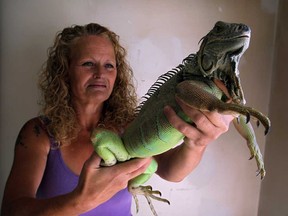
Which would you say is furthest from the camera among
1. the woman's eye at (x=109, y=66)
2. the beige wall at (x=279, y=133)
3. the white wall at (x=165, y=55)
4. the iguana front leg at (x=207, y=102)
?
the beige wall at (x=279, y=133)

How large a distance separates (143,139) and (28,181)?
53 centimetres

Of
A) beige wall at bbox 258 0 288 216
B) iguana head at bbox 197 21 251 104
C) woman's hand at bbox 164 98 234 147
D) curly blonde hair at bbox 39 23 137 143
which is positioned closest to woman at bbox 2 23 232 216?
curly blonde hair at bbox 39 23 137 143

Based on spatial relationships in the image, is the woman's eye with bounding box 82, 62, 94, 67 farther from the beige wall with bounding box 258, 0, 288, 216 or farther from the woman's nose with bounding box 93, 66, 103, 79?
the beige wall with bounding box 258, 0, 288, 216

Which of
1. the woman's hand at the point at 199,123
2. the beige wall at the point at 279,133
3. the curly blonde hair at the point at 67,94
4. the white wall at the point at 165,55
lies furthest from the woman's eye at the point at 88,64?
the beige wall at the point at 279,133

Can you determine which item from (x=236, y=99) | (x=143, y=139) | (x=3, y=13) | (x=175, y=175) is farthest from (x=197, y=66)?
(x=3, y=13)

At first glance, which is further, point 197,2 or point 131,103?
point 197,2

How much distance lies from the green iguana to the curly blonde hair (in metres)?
0.36

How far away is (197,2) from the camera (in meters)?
1.87

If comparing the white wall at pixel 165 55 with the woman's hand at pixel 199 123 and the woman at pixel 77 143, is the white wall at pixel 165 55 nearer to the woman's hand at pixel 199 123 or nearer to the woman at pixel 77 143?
the woman at pixel 77 143

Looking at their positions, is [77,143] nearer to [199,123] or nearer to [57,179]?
[57,179]

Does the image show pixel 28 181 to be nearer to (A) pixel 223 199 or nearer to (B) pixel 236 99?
(B) pixel 236 99

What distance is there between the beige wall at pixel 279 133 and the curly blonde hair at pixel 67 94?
0.92 meters

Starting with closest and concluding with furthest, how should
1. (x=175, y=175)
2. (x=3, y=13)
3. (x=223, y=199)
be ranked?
(x=175, y=175) < (x=3, y=13) < (x=223, y=199)

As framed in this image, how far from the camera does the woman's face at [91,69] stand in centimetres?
138
